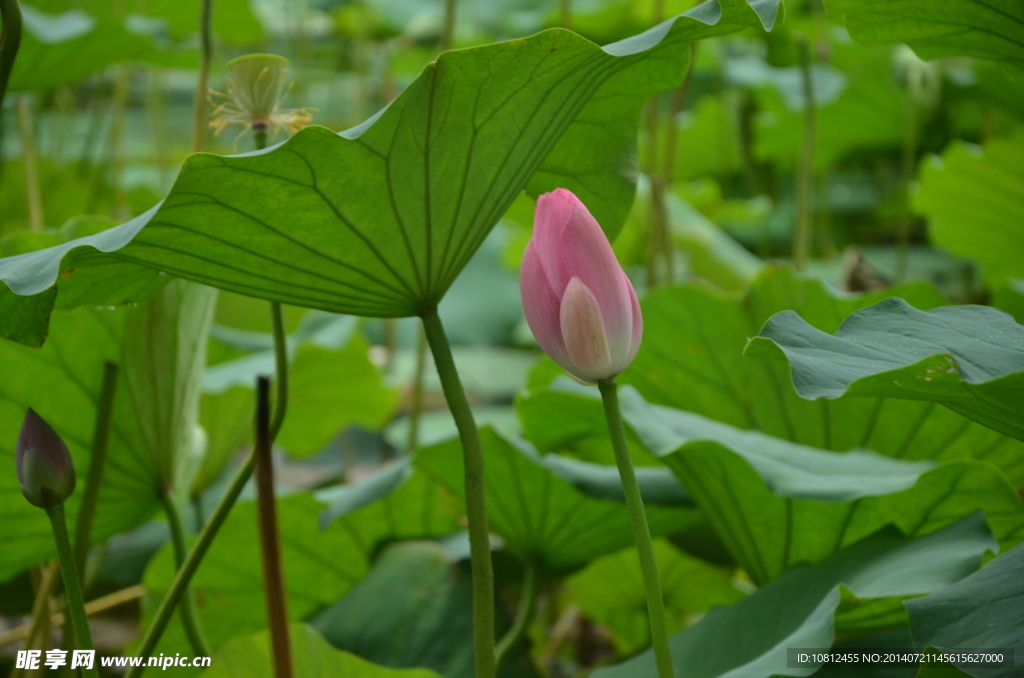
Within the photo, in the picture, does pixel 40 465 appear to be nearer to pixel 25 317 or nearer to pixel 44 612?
pixel 25 317

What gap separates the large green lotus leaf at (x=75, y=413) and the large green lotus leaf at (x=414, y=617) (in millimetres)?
213

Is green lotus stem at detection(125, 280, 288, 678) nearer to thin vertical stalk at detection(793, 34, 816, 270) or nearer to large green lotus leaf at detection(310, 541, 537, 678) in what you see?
large green lotus leaf at detection(310, 541, 537, 678)

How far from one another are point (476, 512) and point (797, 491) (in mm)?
244

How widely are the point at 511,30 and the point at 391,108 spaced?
2.58 m

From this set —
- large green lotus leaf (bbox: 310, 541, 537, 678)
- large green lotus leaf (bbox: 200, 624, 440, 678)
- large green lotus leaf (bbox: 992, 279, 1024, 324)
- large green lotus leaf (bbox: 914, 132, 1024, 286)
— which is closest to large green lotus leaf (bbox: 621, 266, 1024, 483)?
large green lotus leaf (bbox: 992, 279, 1024, 324)

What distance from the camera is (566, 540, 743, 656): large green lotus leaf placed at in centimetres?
103

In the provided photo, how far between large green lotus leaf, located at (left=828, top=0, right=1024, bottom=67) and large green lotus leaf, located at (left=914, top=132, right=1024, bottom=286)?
93cm

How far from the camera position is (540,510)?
0.78 m

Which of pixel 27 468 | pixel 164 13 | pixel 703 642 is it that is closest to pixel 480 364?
pixel 164 13

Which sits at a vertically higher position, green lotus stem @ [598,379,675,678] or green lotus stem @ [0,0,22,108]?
green lotus stem @ [0,0,22,108]

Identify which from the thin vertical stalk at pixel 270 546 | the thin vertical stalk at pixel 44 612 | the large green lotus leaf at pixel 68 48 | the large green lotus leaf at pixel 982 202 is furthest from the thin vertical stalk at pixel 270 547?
the large green lotus leaf at pixel 982 202

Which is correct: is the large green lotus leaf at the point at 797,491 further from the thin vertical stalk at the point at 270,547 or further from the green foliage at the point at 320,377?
the green foliage at the point at 320,377

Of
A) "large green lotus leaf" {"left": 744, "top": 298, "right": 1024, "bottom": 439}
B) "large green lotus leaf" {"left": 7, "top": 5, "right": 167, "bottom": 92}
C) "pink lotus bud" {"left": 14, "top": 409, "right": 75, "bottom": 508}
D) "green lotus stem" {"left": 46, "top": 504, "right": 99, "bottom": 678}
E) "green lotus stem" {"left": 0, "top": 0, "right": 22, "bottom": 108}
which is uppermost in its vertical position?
"large green lotus leaf" {"left": 7, "top": 5, "right": 167, "bottom": 92}

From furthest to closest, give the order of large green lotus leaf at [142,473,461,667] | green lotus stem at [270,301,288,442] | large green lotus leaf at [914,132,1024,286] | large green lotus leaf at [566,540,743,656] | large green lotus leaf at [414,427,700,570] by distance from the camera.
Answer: large green lotus leaf at [914,132,1024,286]
large green lotus leaf at [566,540,743,656]
large green lotus leaf at [142,473,461,667]
large green lotus leaf at [414,427,700,570]
green lotus stem at [270,301,288,442]
